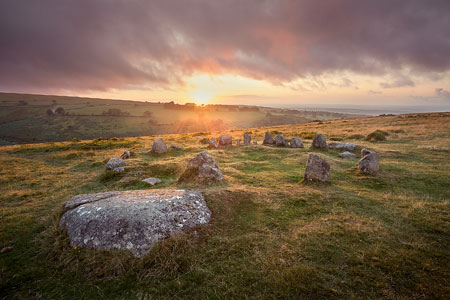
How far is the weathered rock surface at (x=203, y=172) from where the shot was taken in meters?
11.3

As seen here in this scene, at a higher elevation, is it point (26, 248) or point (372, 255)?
point (372, 255)

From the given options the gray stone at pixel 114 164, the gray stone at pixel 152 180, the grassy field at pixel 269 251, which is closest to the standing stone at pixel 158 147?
the gray stone at pixel 114 164

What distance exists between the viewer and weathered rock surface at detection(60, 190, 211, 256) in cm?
602

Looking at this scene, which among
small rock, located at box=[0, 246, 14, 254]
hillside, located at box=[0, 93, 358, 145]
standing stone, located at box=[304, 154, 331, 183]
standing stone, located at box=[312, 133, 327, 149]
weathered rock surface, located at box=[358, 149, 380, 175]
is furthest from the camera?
hillside, located at box=[0, 93, 358, 145]

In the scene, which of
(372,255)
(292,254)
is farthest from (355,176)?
(292,254)

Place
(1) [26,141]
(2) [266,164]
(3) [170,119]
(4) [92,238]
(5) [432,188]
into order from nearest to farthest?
1. (4) [92,238]
2. (5) [432,188]
3. (2) [266,164]
4. (1) [26,141]
5. (3) [170,119]

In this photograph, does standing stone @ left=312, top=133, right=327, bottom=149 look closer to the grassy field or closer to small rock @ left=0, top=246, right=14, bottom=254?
the grassy field

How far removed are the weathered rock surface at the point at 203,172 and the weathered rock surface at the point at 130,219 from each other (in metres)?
3.25

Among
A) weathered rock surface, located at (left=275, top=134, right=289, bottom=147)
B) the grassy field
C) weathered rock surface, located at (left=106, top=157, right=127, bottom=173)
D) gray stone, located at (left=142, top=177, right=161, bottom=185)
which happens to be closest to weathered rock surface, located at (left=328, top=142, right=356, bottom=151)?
weathered rock surface, located at (left=275, top=134, right=289, bottom=147)

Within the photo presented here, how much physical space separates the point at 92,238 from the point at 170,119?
103507 mm

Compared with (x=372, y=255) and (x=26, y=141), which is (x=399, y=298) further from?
(x=26, y=141)

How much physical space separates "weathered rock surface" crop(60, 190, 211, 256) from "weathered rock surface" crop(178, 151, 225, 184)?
3.25 m

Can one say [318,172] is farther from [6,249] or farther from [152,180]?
[6,249]

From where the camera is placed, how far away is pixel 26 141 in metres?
63.6
